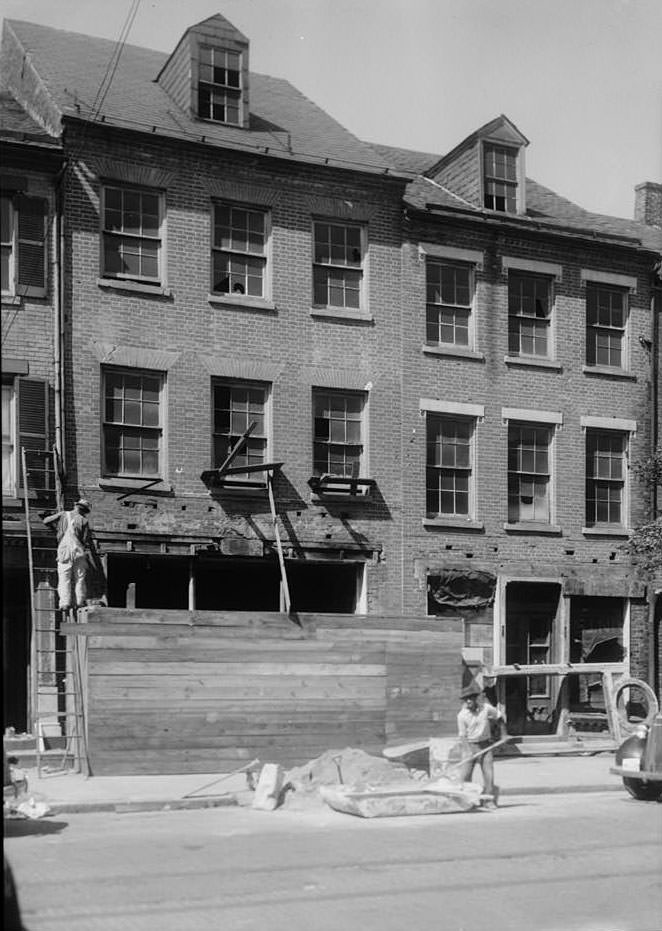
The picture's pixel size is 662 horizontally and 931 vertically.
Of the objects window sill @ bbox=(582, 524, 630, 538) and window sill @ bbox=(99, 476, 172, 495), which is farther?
window sill @ bbox=(582, 524, 630, 538)

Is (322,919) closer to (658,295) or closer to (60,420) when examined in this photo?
(60,420)

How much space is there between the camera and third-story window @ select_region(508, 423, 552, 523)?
26.1 meters

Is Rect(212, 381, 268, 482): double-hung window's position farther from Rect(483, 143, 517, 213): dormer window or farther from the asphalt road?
the asphalt road

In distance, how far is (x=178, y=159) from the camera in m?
23.1

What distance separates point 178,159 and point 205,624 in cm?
887

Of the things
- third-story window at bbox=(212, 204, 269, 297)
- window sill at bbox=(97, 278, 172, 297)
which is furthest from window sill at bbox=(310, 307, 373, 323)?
window sill at bbox=(97, 278, 172, 297)

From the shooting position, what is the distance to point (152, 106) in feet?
77.9

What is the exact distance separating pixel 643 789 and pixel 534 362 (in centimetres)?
1111

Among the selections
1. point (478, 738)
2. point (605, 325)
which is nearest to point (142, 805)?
point (478, 738)

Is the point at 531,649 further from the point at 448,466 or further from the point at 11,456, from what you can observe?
the point at 11,456

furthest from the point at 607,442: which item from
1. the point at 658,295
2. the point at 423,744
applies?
the point at 423,744

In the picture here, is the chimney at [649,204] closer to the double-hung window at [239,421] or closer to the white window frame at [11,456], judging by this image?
the double-hung window at [239,421]

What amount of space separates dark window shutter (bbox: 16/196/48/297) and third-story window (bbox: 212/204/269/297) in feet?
10.4

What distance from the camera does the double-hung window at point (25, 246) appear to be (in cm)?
2153
